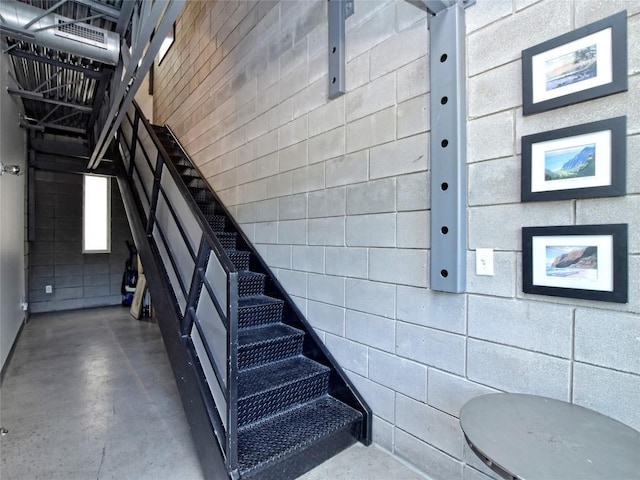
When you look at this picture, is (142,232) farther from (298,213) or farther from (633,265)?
(633,265)

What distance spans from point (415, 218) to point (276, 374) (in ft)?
4.27

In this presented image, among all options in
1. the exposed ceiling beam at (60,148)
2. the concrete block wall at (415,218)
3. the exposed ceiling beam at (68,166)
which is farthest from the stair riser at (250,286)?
the exposed ceiling beam at (60,148)

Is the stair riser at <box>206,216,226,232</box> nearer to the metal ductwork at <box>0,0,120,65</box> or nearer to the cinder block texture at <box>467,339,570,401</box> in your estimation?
the metal ductwork at <box>0,0,120,65</box>

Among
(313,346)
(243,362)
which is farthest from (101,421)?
(313,346)

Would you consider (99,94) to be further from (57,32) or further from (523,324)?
(523,324)

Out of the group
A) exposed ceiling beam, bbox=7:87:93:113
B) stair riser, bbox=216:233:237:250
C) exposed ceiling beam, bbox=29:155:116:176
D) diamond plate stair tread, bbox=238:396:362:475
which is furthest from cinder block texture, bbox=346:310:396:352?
exposed ceiling beam, bbox=29:155:116:176

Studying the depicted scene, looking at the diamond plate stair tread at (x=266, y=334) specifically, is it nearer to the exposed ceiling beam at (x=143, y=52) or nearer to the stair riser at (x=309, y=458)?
the stair riser at (x=309, y=458)

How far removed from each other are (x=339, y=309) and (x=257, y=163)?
5.38 feet

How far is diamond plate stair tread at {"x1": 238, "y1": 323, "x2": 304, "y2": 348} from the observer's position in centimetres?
216

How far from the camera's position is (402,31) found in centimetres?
175

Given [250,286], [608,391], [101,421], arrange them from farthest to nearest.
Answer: [250,286], [101,421], [608,391]

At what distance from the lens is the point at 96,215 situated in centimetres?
611

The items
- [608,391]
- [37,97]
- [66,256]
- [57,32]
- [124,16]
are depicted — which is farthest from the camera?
[66,256]

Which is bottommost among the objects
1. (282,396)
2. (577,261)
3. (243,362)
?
(282,396)
